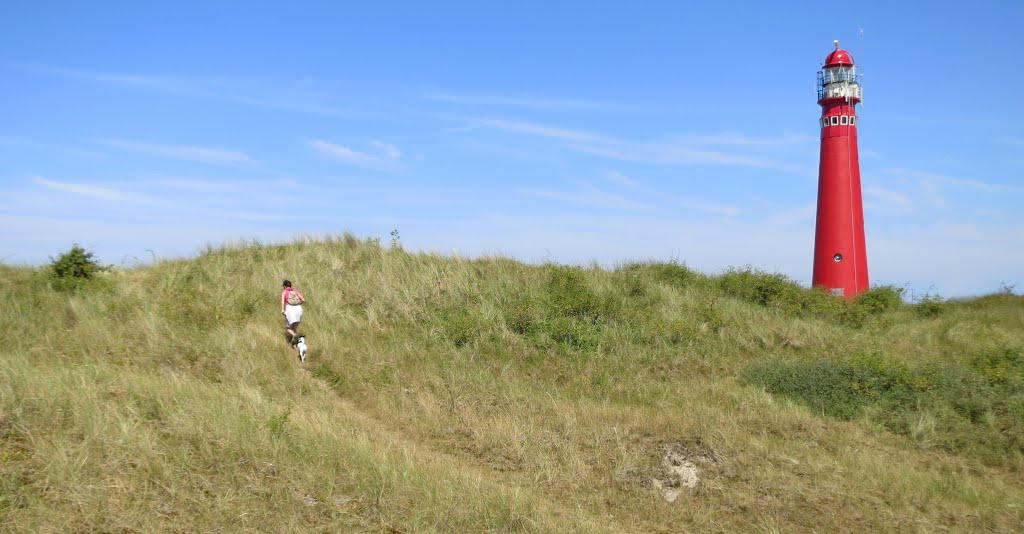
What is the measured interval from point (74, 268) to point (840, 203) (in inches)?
887

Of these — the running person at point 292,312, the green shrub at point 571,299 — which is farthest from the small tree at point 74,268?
the green shrub at point 571,299

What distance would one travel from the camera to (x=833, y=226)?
921 inches

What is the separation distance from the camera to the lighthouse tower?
76.2 ft

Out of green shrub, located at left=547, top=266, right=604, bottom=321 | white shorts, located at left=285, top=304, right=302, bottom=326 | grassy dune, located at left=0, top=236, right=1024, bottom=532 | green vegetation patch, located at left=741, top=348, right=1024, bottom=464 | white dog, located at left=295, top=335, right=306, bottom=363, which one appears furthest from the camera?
green shrub, located at left=547, top=266, right=604, bottom=321

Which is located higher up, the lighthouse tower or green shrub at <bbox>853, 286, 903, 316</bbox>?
the lighthouse tower

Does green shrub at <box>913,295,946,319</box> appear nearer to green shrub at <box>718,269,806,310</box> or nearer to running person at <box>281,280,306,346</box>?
green shrub at <box>718,269,806,310</box>

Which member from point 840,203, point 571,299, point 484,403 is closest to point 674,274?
point 571,299

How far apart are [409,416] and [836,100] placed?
20572 millimetres

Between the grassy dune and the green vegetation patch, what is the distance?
45 millimetres

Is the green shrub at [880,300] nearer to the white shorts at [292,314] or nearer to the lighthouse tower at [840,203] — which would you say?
the lighthouse tower at [840,203]

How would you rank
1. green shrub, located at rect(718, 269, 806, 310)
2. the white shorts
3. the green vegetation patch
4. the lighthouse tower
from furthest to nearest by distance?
the lighthouse tower, green shrub, located at rect(718, 269, 806, 310), the white shorts, the green vegetation patch

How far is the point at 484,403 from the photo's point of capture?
10.6m

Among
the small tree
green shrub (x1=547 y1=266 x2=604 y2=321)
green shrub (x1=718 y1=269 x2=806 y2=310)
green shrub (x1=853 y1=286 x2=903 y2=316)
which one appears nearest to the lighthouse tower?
green shrub (x1=853 y1=286 x2=903 y2=316)

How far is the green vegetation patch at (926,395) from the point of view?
963 centimetres
